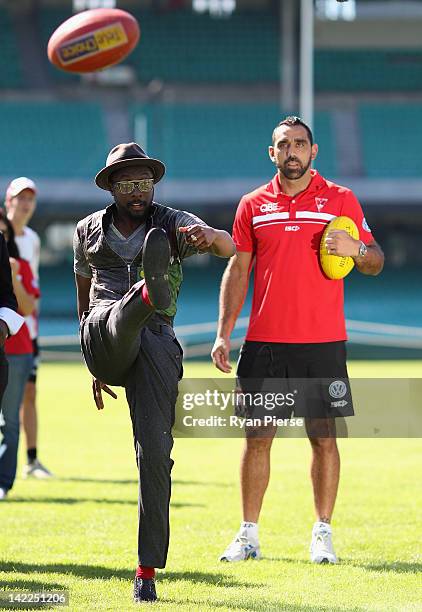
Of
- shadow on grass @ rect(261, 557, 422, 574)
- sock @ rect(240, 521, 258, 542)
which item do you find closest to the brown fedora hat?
sock @ rect(240, 521, 258, 542)

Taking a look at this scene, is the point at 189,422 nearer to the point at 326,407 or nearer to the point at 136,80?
the point at 326,407

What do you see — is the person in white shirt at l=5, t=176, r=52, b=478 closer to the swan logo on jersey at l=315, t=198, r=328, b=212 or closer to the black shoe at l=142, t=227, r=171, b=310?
the swan logo on jersey at l=315, t=198, r=328, b=212

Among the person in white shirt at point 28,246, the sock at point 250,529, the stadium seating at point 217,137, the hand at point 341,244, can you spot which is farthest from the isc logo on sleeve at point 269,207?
the stadium seating at point 217,137

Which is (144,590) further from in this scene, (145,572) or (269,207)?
(269,207)

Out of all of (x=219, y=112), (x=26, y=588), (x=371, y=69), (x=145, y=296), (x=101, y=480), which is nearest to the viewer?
(x=145, y=296)

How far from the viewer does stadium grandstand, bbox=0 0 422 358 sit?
28766 millimetres

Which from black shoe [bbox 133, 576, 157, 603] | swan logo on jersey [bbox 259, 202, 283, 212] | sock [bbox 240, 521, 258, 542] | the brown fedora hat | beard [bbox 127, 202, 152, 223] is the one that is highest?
swan logo on jersey [bbox 259, 202, 283, 212]

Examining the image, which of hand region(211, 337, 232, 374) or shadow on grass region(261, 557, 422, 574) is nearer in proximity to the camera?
shadow on grass region(261, 557, 422, 574)

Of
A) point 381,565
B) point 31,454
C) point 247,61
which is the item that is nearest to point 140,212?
point 381,565

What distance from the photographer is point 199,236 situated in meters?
4.86

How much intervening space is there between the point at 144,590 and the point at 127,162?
181cm

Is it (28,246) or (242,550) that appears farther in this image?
(28,246)

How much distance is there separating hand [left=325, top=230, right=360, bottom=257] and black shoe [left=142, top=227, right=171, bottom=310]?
4.84ft

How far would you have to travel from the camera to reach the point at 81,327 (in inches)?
206
